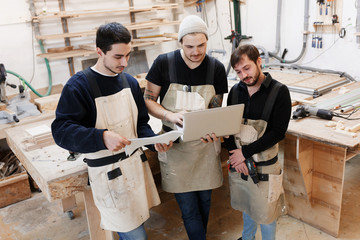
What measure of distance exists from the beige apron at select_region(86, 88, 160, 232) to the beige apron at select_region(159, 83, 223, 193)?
28 cm

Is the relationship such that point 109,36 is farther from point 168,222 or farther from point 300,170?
point 168,222

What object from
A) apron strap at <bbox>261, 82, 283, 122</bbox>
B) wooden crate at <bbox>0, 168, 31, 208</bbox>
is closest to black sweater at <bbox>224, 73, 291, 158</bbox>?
apron strap at <bbox>261, 82, 283, 122</bbox>

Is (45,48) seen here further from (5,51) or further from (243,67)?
(243,67)

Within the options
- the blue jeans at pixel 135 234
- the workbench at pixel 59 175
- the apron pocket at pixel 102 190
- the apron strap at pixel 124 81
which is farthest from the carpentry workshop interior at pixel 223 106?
the apron strap at pixel 124 81

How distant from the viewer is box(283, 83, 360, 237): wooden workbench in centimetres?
225

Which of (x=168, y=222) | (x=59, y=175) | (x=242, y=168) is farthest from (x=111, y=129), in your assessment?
(x=168, y=222)

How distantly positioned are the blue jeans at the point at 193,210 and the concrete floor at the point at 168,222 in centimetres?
42

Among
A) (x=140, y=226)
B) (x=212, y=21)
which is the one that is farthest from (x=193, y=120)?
(x=212, y=21)

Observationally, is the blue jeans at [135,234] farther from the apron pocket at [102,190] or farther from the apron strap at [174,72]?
the apron strap at [174,72]

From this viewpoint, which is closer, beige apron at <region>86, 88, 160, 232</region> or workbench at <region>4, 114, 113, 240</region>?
beige apron at <region>86, 88, 160, 232</region>

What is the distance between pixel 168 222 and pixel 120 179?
→ 1.19m

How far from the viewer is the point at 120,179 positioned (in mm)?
1676

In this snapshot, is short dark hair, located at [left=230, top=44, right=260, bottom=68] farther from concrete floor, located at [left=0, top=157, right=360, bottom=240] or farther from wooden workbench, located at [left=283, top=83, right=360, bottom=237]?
concrete floor, located at [left=0, top=157, right=360, bottom=240]

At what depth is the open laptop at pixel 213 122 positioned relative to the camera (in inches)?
63.5
